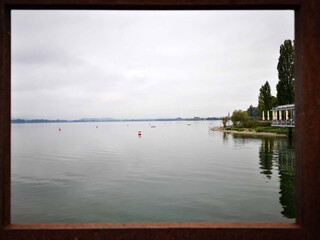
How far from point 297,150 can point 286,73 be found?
5907cm

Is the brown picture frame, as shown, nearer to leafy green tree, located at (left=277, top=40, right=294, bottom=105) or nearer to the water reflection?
the water reflection

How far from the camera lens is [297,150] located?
2.30m

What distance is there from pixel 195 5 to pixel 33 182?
2473 cm

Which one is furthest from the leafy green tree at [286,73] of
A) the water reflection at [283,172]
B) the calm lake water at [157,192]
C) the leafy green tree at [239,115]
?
the leafy green tree at [239,115]

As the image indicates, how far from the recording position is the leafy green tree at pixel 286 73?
5506 centimetres

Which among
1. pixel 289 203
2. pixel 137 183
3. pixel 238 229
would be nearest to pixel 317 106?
pixel 238 229

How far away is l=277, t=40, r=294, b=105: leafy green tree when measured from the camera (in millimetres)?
55056

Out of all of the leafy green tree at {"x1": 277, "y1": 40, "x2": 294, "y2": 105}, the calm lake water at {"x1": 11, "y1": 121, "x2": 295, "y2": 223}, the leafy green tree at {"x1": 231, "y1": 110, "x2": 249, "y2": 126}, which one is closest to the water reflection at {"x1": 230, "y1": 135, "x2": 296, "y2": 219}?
the calm lake water at {"x1": 11, "y1": 121, "x2": 295, "y2": 223}

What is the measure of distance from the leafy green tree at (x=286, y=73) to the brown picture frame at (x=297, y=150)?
58350 mm

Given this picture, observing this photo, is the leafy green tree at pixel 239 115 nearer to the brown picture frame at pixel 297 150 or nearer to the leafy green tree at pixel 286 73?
the leafy green tree at pixel 286 73

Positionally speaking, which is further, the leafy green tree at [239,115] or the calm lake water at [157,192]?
the leafy green tree at [239,115]

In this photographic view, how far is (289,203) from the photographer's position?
645 inches

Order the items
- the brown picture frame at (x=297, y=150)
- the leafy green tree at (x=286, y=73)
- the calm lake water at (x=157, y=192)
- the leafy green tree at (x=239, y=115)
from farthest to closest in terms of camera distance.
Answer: the leafy green tree at (x=239, y=115), the leafy green tree at (x=286, y=73), the calm lake water at (x=157, y=192), the brown picture frame at (x=297, y=150)
